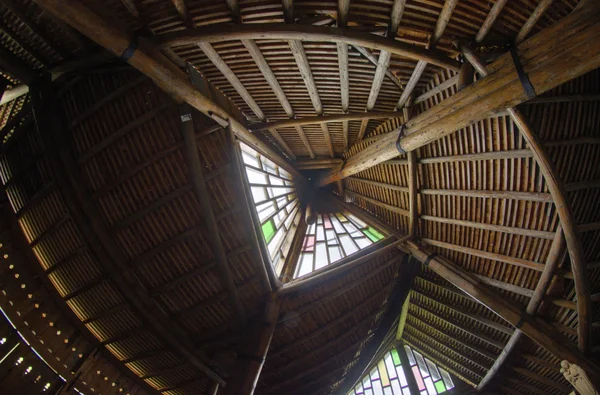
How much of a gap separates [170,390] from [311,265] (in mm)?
6475

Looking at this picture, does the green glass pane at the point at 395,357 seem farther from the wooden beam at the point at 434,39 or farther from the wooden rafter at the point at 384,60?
the wooden beam at the point at 434,39

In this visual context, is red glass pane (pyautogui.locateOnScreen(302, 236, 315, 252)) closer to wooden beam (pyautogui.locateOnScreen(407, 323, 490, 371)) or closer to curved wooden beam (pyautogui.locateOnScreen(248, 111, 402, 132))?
wooden beam (pyautogui.locateOnScreen(407, 323, 490, 371))

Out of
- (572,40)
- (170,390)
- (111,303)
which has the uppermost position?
(572,40)

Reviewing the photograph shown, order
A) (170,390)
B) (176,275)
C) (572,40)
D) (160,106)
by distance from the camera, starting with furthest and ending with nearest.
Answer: (170,390) < (176,275) < (160,106) < (572,40)

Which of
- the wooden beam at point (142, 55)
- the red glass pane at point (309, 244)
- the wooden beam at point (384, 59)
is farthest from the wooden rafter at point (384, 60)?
the red glass pane at point (309, 244)

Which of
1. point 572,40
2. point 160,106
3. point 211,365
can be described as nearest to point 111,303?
point 211,365

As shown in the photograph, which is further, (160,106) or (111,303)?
(111,303)

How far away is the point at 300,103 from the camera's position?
8328 millimetres

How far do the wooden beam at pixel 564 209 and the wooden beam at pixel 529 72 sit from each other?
35 cm

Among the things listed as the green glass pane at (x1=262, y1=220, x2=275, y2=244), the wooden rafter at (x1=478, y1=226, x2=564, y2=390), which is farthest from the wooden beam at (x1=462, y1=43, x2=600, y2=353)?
the green glass pane at (x1=262, y1=220, x2=275, y2=244)

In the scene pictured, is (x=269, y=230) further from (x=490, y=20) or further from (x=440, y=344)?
(x=490, y=20)

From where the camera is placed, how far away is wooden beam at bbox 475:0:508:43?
5.39m

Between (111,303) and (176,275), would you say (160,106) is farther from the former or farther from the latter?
(111,303)

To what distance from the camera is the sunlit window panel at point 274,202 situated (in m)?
11.5
